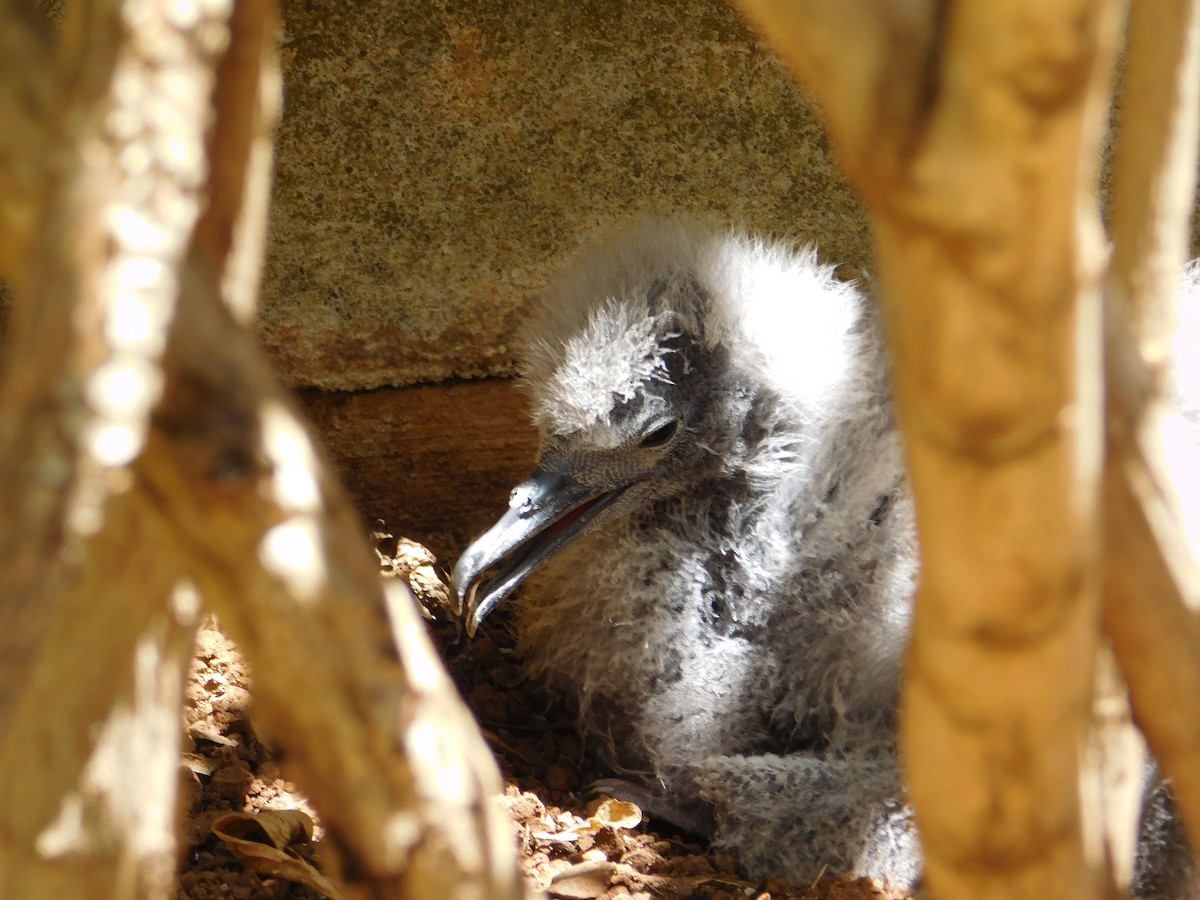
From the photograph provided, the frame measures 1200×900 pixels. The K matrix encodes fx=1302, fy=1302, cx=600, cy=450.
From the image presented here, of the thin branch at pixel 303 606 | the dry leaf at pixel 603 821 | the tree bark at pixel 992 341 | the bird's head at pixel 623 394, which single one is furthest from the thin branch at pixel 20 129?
the dry leaf at pixel 603 821

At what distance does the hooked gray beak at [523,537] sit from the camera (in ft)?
6.08

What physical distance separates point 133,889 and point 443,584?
144 centimetres

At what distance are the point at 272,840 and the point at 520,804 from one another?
361 millimetres

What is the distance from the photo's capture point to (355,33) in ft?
7.55

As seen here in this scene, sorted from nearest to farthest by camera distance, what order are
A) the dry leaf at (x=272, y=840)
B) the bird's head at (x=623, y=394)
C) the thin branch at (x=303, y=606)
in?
the thin branch at (x=303, y=606), the dry leaf at (x=272, y=840), the bird's head at (x=623, y=394)

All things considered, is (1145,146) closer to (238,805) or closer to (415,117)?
(238,805)

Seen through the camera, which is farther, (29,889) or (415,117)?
(415,117)

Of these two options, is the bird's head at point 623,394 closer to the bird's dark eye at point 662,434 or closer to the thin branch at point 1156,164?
the bird's dark eye at point 662,434

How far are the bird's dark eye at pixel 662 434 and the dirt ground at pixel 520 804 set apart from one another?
49 centimetres

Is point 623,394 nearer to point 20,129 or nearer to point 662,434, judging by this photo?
point 662,434

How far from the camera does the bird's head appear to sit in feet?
6.23

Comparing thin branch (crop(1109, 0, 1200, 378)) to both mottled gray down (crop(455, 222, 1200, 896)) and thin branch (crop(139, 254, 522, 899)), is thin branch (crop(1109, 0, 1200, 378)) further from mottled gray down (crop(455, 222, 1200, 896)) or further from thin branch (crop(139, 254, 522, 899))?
mottled gray down (crop(455, 222, 1200, 896))

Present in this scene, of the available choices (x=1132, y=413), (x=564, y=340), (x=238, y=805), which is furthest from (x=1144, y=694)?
(x=238, y=805)

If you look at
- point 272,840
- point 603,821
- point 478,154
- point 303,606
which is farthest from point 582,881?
point 478,154
